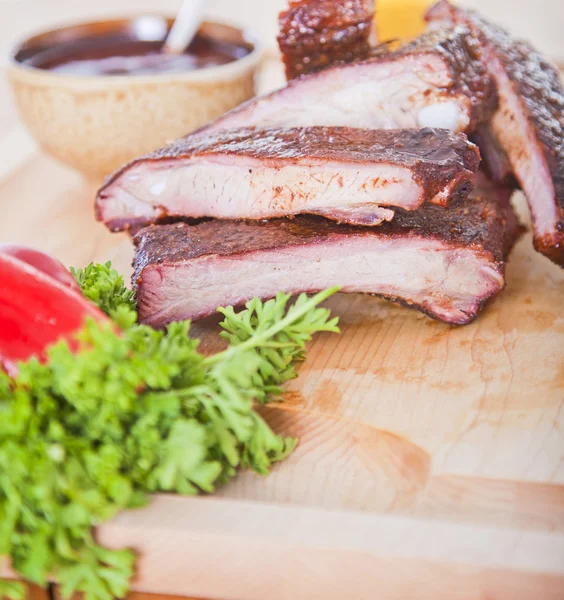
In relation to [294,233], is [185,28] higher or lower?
higher

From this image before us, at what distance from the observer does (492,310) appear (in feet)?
8.01

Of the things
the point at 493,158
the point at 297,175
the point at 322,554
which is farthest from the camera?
the point at 493,158

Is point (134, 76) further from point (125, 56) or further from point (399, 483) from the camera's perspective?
point (399, 483)

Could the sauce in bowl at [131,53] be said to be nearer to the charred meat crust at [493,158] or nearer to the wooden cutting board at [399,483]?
the charred meat crust at [493,158]

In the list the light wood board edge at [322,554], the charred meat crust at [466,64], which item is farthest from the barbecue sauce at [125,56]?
the light wood board edge at [322,554]

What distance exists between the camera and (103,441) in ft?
5.19

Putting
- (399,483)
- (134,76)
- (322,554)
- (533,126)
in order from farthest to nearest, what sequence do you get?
(134,76) < (533,126) < (399,483) < (322,554)

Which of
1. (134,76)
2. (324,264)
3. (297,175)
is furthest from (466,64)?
(134,76)

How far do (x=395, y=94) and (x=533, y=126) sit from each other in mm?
486

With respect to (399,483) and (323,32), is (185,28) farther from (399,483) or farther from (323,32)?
(399,483)

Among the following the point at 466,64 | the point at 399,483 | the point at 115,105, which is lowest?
the point at 399,483

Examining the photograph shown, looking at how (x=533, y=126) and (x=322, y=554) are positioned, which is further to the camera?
(x=533, y=126)

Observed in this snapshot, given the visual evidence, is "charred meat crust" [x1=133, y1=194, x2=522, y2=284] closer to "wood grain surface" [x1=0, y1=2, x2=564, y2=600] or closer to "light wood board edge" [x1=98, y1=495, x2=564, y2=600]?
"wood grain surface" [x1=0, y1=2, x2=564, y2=600]

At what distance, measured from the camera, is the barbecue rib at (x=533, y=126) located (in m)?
2.50
